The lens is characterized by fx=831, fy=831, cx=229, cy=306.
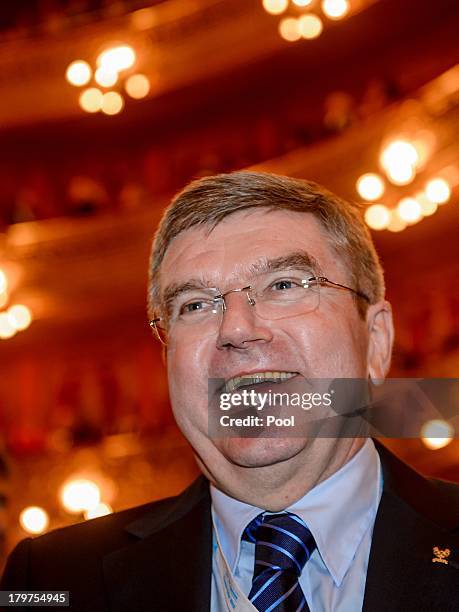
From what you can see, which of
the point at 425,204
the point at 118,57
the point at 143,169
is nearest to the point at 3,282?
the point at 143,169

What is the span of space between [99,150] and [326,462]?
734cm

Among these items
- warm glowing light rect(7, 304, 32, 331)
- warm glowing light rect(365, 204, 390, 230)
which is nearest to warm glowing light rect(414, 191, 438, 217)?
warm glowing light rect(365, 204, 390, 230)

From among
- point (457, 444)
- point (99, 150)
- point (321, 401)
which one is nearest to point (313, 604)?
point (321, 401)

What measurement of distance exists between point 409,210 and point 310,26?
2.11 meters

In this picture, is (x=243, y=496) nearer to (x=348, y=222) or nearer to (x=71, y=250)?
(x=348, y=222)

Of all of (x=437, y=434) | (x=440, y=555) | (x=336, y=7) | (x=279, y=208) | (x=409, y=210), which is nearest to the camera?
(x=440, y=555)

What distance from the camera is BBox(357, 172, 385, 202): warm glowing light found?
6922 millimetres

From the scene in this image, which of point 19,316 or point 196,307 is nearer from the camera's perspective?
point 196,307

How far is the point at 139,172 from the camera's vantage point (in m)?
8.68

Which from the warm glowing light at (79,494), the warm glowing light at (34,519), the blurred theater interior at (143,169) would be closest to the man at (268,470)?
the blurred theater interior at (143,169)

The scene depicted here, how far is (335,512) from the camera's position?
1.97 metres

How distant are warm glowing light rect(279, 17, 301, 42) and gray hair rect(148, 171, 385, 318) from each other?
5.87m

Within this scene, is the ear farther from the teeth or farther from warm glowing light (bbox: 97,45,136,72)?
warm glowing light (bbox: 97,45,136,72)

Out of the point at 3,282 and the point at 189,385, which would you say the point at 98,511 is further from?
the point at 189,385
